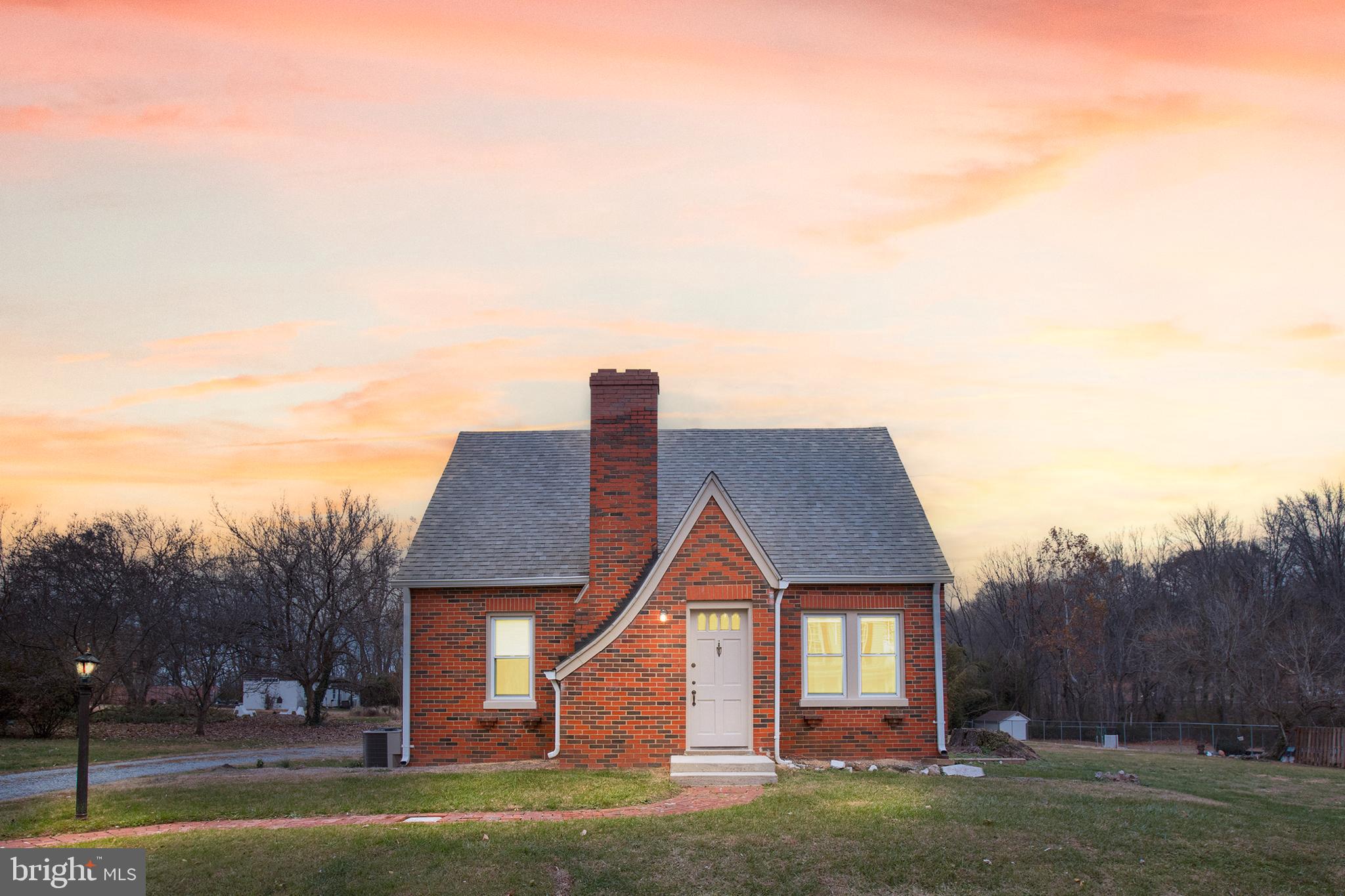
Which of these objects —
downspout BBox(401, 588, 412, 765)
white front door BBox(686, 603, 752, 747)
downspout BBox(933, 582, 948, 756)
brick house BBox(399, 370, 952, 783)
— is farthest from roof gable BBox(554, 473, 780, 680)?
downspout BBox(933, 582, 948, 756)

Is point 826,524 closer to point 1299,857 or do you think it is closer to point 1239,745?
point 1299,857

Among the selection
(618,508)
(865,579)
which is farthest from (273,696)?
(865,579)

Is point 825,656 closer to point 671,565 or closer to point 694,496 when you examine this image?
point 671,565

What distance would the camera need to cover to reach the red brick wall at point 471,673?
19.5 meters

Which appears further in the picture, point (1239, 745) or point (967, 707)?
point (967, 707)

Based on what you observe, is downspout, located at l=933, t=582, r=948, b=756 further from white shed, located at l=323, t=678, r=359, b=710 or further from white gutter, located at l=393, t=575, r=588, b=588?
white shed, located at l=323, t=678, r=359, b=710

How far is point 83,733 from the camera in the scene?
1409 centimetres

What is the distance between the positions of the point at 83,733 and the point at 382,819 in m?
4.37

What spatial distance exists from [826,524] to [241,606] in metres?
25.7

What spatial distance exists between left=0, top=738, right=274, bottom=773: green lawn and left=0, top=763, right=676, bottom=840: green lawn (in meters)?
6.58

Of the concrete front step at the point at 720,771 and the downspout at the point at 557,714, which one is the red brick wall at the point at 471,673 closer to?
the downspout at the point at 557,714

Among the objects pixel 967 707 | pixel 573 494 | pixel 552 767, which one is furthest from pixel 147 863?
pixel 967 707

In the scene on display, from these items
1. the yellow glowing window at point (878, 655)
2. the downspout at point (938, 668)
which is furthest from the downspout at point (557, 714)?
the downspout at point (938, 668)

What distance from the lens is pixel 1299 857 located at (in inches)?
467
